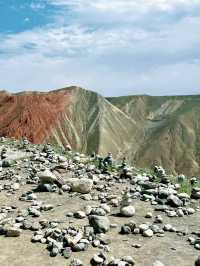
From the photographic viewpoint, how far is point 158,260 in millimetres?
11828

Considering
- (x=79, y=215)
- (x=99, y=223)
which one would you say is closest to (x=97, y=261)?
(x=99, y=223)

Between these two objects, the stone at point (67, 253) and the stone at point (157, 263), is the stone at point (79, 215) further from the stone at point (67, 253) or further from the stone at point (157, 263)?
the stone at point (157, 263)

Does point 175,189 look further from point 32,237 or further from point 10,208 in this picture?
point 32,237

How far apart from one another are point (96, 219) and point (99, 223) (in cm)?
15

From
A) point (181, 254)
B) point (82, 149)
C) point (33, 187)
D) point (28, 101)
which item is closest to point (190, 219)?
point (181, 254)

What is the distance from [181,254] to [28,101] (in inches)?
6173

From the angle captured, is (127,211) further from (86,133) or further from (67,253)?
(86,133)

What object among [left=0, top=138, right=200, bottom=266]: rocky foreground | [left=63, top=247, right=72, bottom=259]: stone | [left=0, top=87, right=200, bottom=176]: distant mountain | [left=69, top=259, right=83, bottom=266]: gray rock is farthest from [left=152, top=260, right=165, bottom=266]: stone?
[left=0, top=87, right=200, bottom=176]: distant mountain

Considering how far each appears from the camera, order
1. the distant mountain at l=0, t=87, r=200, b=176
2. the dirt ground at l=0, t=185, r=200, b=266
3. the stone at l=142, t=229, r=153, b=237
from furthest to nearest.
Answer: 1. the distant mountain at l=0, t=87, r=200, b=176
2. the stone at l=142, t=229, r=153, b=237
3. the dirt ground at l=0, t=185, r=200, b=266

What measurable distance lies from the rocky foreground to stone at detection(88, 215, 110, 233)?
0.02 meters

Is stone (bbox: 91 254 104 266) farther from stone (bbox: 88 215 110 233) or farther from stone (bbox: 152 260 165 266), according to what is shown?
stone (bbox: 88 215 110 233)

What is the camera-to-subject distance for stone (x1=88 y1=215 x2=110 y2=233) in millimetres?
13644

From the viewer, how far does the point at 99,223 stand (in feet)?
45.0

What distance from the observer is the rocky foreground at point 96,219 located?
12.2 metres
